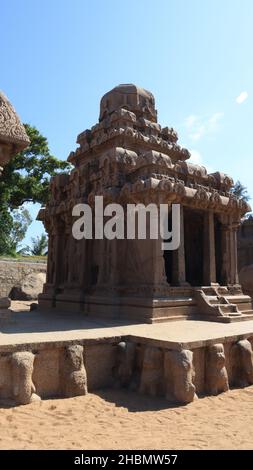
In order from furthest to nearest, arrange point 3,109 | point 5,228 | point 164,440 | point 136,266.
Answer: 1. point 5,228
2. point 136,266
3. point 3,109
4. point 164,440

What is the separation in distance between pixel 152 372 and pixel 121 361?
1.98ft

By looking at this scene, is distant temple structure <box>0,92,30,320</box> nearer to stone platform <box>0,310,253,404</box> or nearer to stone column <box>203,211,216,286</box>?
stone platform <box>0,310,253,404</box>

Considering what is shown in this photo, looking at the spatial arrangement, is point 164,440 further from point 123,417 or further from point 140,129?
point 140,129

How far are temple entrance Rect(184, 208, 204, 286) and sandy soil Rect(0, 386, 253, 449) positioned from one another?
630 centimetres

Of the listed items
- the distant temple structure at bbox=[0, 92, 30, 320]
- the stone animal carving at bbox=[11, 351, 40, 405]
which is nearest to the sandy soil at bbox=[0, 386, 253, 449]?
the stone animal carving at bbox=[11, 351, 40, 405]

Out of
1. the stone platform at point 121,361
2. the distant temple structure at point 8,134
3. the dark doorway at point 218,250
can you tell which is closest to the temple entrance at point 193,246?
the dark doorway at point 218,250

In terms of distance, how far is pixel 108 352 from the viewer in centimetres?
613

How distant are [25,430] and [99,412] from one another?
105 centimetres

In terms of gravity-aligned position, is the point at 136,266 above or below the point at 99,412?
above

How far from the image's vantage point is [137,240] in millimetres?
9438

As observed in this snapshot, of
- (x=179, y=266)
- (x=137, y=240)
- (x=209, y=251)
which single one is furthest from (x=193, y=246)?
(x=137, y=240)

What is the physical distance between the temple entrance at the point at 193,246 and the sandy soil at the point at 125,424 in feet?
20.7

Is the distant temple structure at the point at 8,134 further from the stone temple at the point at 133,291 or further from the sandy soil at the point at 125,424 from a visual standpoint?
the sandy soil at the point at 125,424
